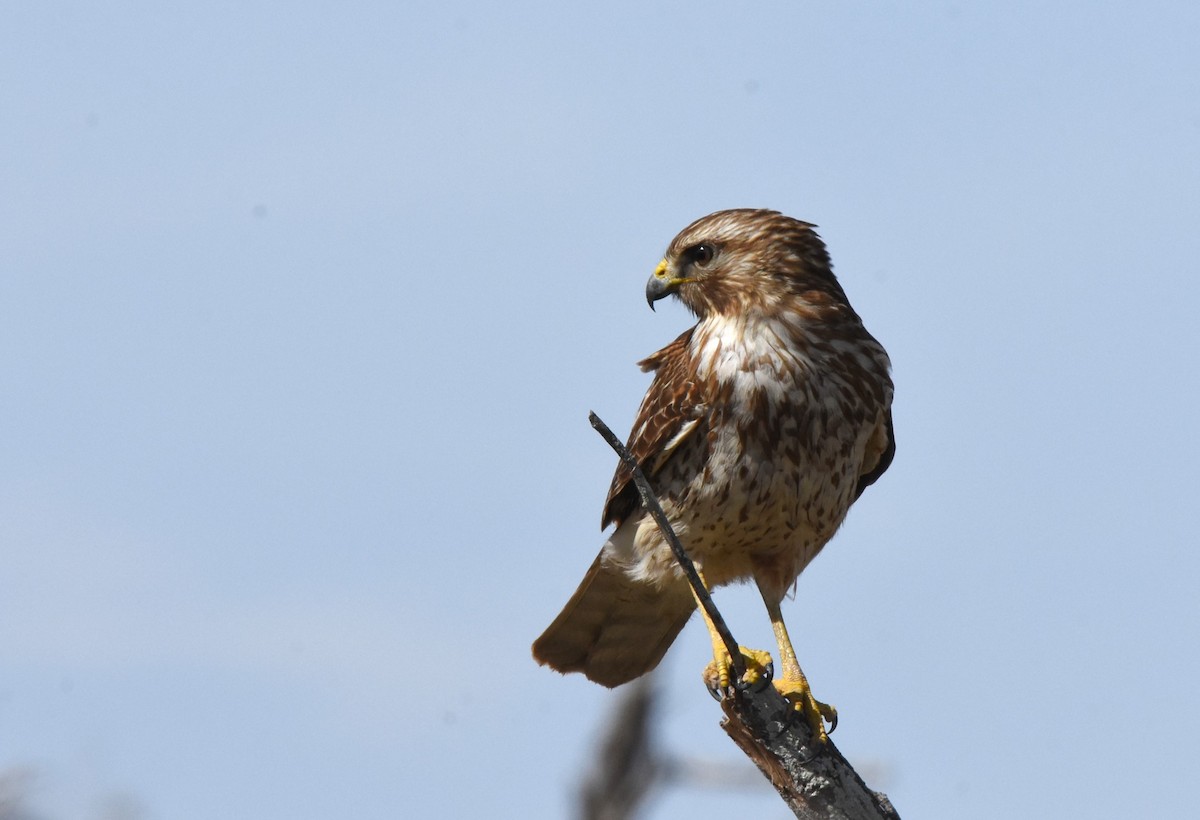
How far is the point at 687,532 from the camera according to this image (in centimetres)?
606

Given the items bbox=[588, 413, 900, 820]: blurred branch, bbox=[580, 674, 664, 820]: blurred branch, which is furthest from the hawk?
bbox=[580, 674, 664, 820]: blurred branch

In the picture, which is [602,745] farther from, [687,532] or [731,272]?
[731,272]

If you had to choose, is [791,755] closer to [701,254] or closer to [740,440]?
[740,440]

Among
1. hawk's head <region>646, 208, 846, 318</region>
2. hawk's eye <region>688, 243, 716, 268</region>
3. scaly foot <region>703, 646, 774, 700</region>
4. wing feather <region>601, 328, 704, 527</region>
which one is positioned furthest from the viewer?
hawk's eye <region>688, 243, 716, 268</region>

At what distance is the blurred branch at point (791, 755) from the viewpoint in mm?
5051

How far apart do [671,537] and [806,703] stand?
3.73 ft

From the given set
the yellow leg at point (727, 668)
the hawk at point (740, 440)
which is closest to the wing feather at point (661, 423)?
the hawk at point (740, 440)

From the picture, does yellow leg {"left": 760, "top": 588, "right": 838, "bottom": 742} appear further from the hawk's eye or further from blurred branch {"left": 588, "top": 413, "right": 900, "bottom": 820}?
the hawk's eye

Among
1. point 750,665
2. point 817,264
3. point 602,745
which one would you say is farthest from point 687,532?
point 602,745

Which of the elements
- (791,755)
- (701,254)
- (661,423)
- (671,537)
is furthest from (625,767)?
(701,254)

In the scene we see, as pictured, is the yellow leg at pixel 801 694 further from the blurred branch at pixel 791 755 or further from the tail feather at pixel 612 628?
the tail feather at pixel 612 628

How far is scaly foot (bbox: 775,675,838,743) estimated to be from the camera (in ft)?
18.0

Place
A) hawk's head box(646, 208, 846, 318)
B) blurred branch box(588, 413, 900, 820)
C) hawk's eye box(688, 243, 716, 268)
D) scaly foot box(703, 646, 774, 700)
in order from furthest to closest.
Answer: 1. hawk's eye box(688, 243, 716, 268)
2. hawk's head box(646, 208, 846, 318)
3. scaly foot box(703, 646, 774, 700)
4. blurred branch box(588, 413, 900, 820)

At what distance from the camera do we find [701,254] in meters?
6.48
